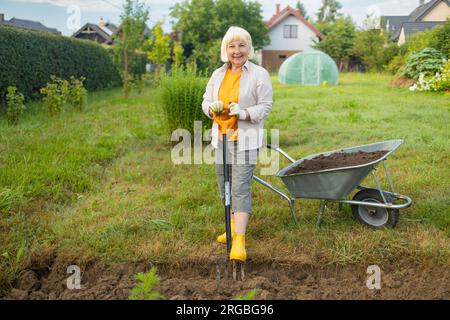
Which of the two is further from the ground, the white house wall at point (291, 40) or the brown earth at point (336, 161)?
the white house wall at point (291, 40)

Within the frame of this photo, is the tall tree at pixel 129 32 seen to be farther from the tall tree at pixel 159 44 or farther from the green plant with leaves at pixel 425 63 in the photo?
the green plant with leaves at pixel 425 63

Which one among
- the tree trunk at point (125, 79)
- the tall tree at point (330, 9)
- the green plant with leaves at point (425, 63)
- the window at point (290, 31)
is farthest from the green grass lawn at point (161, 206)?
the tall tree at point (330, 9)

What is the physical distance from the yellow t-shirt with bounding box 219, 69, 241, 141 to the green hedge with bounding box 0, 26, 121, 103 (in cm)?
770

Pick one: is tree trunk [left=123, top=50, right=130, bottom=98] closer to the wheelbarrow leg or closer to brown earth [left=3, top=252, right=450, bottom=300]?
the wheelbarrow leg

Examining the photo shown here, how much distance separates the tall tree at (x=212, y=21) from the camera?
37.6 m

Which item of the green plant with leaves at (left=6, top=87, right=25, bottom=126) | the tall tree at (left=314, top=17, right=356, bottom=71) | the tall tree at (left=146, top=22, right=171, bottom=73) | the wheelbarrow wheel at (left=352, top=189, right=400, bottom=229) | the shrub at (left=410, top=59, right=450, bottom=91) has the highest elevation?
the tall tree at (left=314, top=17, right=356, bottom=71)

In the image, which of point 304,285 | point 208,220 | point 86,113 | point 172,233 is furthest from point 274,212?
point 86,113

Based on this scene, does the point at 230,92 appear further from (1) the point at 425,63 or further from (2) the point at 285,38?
(2) the point at 285,38

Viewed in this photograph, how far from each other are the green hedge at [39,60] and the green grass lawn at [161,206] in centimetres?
308

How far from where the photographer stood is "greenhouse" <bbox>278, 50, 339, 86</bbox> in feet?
66.8

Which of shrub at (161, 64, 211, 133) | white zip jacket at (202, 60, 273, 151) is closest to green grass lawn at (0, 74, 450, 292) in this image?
shrub at (161, 64, 211, 133)

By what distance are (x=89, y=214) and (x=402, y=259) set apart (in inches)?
94.7

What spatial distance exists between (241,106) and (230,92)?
127mm

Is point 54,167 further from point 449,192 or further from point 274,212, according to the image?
point 449,192
